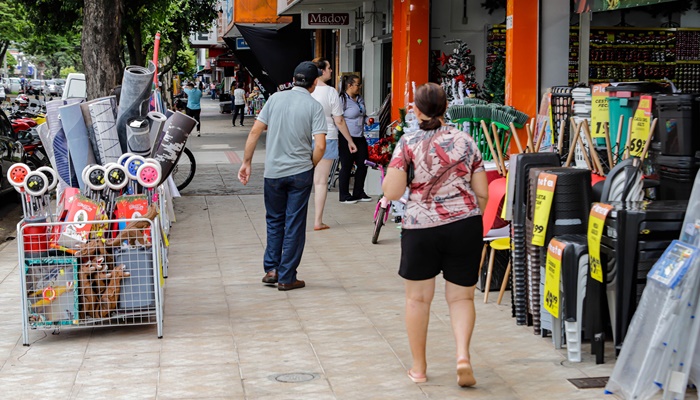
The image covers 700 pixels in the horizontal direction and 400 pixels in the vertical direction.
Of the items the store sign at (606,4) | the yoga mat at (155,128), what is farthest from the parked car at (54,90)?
the store sign at (606,4)

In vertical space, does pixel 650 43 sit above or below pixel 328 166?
above

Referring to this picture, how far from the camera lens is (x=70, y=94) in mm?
11328

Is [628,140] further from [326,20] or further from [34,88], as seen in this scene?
[34,88]

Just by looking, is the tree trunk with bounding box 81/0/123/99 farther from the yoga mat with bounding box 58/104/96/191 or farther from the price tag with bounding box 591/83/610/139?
the price tag with bounding box 591/83/610/139

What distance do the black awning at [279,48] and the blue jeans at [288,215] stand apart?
49.0 ft

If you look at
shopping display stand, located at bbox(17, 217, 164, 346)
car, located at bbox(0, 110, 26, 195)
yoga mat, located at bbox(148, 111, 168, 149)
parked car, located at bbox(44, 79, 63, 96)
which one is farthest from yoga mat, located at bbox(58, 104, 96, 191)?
parked car, located at bbox(44, 79, 63, 96)

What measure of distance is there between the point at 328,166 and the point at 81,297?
4743 millimetres

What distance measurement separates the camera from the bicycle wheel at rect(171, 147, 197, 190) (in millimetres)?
15002

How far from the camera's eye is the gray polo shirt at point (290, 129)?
25.6ft

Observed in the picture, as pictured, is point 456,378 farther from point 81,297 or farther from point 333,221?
point 333,221

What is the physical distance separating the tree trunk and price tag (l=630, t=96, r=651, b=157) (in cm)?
795

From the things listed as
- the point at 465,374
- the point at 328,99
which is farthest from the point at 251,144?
the point at 328,99

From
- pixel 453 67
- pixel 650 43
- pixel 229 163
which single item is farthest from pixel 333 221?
pixel 229 163

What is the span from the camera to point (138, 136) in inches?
294
